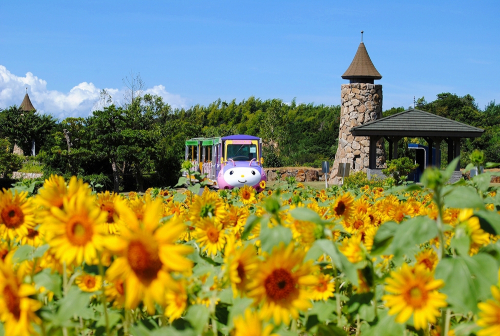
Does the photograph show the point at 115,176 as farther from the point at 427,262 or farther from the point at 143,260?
the point at 143,260

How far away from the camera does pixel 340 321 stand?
1.55 metres

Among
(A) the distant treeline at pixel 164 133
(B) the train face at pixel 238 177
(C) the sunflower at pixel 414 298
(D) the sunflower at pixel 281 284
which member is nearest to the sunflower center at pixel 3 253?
(D) the sunflower at pixel 281 284

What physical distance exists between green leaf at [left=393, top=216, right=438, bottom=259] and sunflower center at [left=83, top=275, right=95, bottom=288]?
0.93 meters

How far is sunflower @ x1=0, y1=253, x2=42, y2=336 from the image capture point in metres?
1.09

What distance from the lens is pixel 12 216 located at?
1.74 metres

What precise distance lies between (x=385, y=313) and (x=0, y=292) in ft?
2.99

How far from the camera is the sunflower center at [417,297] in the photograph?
4.02 feet

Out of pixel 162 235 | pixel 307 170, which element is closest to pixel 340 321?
pixel 162 235

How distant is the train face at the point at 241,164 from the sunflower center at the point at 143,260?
50.4 feet

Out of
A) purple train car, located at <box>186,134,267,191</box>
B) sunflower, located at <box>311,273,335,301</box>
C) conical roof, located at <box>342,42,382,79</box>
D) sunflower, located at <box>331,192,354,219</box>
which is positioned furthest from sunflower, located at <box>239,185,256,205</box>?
conical roof, located at <box>342,42,382,79</box>

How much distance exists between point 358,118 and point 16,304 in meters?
23.1

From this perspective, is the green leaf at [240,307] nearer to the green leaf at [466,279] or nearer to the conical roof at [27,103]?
the green leaf at [466,279]

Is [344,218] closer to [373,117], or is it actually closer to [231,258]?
[231,258]

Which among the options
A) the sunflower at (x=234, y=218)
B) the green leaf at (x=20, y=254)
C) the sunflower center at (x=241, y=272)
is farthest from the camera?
the sunflower at (x=234, y=218)
